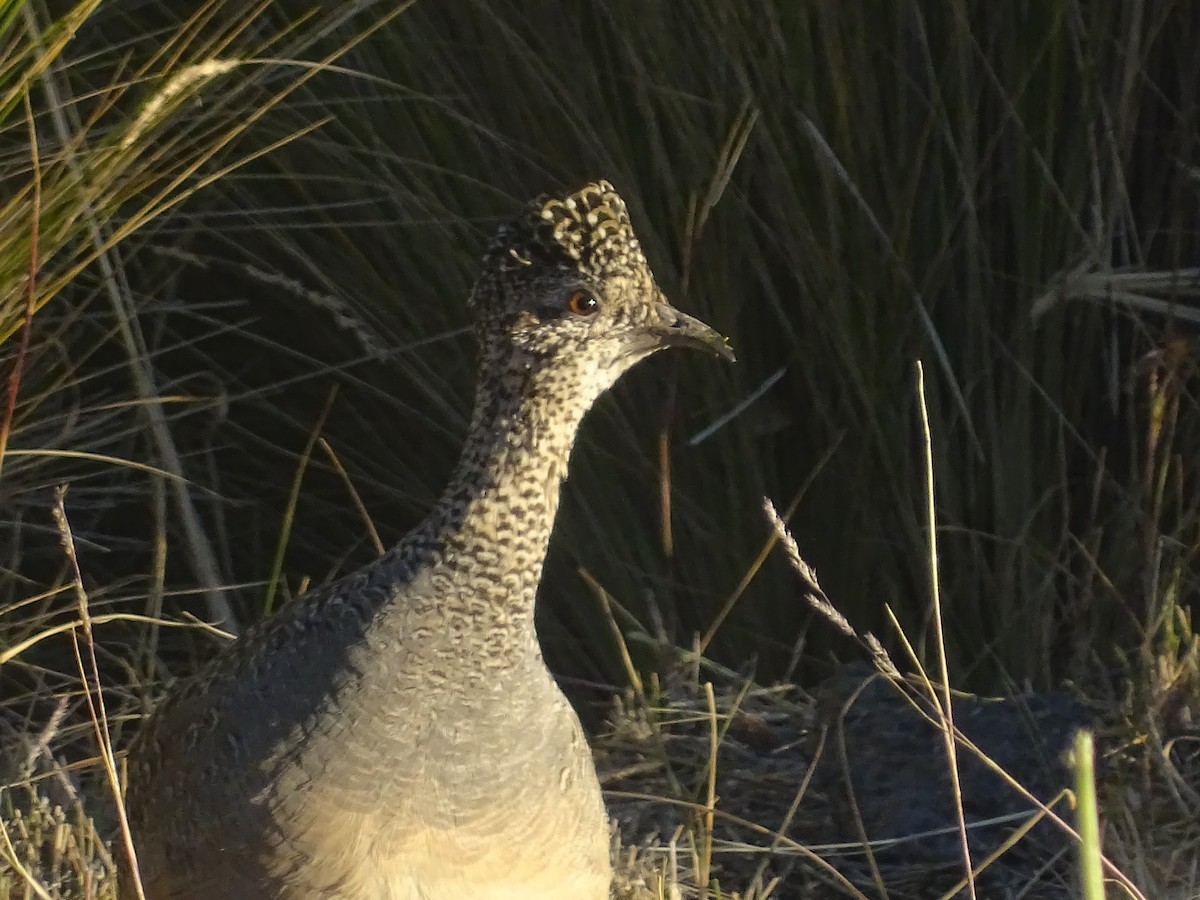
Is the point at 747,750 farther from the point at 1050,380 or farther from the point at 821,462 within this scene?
the point at 1050,380

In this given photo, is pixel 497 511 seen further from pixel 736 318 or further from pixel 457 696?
pixel 736 318

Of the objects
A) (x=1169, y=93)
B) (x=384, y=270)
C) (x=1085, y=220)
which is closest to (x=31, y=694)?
(x=384, y=270)

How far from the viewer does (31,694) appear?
2746mm

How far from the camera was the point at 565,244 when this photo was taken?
1943 millimetres

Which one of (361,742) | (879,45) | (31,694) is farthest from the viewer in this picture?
(879,45)

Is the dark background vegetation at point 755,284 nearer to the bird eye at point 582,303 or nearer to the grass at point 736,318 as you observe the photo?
the grass at point 736,318

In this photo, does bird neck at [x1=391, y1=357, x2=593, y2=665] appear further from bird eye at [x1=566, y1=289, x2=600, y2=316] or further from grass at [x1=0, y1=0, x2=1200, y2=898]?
grass at [x1=0, y1=0, x2=1200, y2=898]

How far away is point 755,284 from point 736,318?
0.09 metres

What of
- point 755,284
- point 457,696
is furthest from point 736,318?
point 457,696

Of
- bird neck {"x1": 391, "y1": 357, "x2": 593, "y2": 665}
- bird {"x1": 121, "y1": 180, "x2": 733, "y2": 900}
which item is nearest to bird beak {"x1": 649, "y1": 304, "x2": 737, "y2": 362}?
bird {"x1": 121, "y1": 180, "x2": 733, "y2": 900}

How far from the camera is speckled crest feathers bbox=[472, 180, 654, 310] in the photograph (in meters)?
1.95

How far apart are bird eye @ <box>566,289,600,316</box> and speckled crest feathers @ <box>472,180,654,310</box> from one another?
20 mm

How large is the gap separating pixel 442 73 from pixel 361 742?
157 centimetres

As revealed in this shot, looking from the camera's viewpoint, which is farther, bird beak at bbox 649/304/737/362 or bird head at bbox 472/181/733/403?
bird beak at bbox 649/304/737/362
